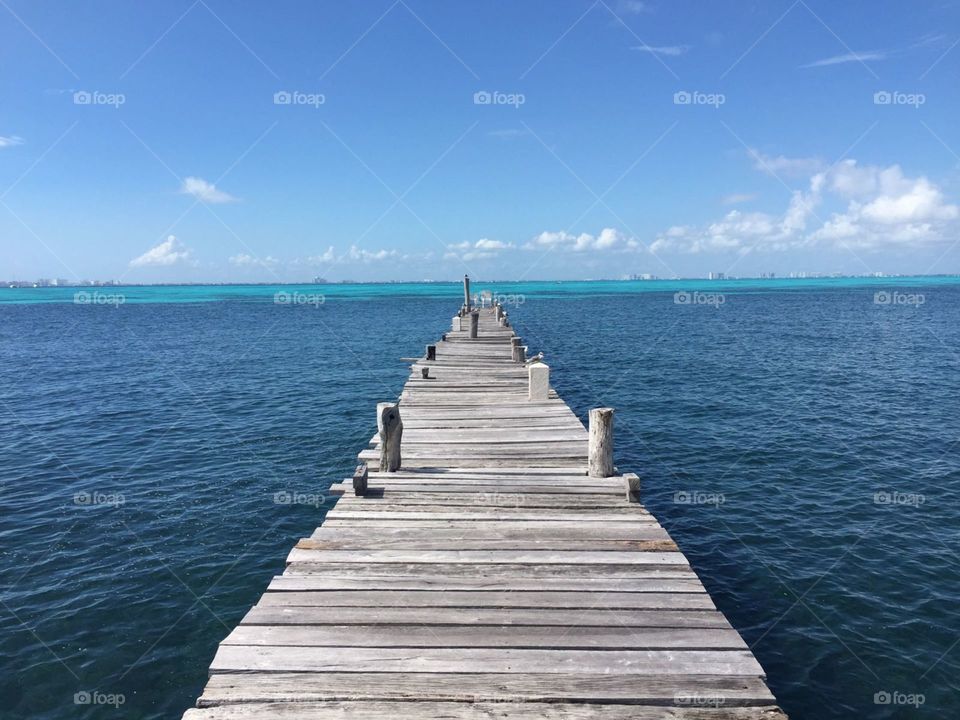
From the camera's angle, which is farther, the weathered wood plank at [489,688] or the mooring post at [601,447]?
the mooring post at [601,447]

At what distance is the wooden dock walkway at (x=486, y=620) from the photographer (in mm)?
4953

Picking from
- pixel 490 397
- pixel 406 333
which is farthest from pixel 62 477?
pixel 406 333

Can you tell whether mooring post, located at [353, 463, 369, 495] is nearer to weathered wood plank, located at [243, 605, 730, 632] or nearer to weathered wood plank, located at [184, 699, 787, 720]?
weathered wood plank, located at [243, 605, 730, 632]

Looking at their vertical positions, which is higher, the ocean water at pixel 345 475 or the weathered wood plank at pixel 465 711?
the weathered wood plank at pixel 465 711

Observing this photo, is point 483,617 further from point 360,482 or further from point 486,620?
point 360,482

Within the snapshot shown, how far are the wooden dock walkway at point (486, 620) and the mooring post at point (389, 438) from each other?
40 centimetres

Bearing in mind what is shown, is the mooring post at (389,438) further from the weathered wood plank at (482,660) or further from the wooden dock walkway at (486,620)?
the weathered wood plank at (482,660)

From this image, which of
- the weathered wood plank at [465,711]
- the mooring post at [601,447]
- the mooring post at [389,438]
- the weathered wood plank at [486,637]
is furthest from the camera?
the mooring post at [389,438]

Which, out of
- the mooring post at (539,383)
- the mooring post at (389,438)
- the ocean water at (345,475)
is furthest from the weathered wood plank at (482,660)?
the mooring post at (539,383)

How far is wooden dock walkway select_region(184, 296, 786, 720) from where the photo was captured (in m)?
4.95

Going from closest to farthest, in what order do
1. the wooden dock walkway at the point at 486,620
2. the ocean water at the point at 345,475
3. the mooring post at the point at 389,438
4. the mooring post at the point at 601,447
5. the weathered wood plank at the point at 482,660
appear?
the wooden dock walkway at the point at 486,620 < the weathered wood plank at the point at 482,660 < the ocean water at the point at 345,475 < the mooring post at the point at 601,447 < the mooring post at the point at 389,438

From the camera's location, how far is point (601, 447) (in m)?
9.95

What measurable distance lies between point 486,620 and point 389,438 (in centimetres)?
489

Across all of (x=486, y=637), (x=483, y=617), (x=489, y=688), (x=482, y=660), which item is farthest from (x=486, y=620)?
(x=489, y=688)
